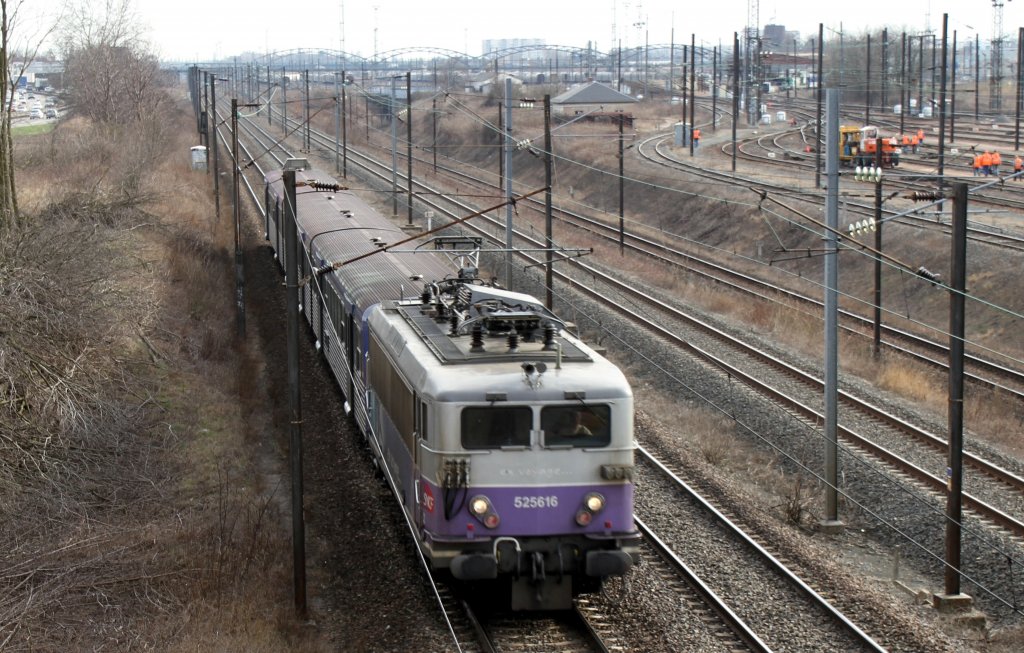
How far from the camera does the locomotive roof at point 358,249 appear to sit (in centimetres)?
1689

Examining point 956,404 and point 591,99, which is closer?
point 956,404

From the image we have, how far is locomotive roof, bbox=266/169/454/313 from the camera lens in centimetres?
1689

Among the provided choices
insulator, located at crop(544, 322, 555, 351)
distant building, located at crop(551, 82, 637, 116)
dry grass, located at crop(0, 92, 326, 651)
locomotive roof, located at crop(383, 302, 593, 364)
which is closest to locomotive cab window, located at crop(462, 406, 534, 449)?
locomotive roof, located at crop(383, 302, 593, 364)

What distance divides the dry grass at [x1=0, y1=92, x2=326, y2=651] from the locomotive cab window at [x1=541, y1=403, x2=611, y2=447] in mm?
3105

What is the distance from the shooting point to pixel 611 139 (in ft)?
231

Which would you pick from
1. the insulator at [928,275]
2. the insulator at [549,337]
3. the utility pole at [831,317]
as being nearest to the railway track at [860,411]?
the utility pole at [831,317]

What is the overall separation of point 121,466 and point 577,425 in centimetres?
767

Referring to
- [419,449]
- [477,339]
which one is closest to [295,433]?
[419,449]

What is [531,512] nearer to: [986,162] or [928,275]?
[928,275]

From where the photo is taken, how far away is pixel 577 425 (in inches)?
440

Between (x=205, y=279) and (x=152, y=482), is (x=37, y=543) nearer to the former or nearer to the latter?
(x=152, y=482)

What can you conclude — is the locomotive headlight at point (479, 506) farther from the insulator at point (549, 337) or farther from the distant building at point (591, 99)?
the distant building at point (591, 99)

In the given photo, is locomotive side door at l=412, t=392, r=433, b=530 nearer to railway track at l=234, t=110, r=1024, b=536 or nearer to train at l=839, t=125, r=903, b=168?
railway track at l=234, t=110, r=1024, b=536

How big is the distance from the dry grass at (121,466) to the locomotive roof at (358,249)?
2.94 metres
